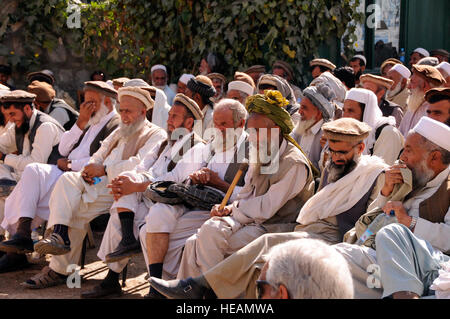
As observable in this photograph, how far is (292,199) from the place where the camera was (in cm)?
492

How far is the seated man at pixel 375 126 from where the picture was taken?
561 centimetres

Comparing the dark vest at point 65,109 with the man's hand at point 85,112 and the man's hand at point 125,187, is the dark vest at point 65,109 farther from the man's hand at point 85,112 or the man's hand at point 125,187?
the man's hand at point 125,187

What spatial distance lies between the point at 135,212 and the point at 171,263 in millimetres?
635

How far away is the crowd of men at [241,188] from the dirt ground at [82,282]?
103 millimetres

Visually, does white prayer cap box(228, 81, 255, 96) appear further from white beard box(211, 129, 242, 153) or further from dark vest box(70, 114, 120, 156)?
white beard box(211, 129, 242, 153)

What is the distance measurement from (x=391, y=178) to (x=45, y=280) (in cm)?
329

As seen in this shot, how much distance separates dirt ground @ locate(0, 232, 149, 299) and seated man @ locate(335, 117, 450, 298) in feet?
7.74

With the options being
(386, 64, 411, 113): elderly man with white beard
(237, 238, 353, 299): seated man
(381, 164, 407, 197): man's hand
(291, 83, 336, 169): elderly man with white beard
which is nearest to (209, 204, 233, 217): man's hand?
(291, 83, 336, 169): elderly man with white beard

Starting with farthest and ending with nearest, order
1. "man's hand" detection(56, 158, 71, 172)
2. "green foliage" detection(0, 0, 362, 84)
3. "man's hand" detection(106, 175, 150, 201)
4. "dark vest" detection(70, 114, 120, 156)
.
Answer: "green foliage" detection(0, 0, 362, 84), "dark vest" detection(70, 114, 120, 156), "man's hand" detection(56, 158, 71, 172), "man's hand" detection(106, 175, 150, 201)

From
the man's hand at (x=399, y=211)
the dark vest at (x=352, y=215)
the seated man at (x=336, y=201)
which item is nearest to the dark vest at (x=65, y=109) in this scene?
the seated man at (x=336, y=201)

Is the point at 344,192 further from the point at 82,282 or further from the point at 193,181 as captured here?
the point at 82,282

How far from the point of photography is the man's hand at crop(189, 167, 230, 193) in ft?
17.4

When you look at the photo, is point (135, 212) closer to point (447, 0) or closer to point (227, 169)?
point (227, 169)

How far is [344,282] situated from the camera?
2404mm
